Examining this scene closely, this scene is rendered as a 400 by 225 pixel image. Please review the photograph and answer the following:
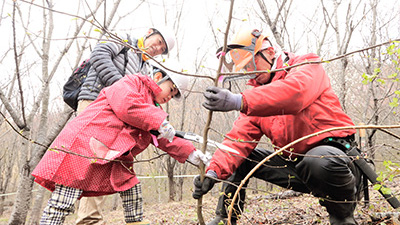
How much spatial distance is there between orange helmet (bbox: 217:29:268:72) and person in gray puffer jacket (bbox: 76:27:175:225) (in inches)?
32.5

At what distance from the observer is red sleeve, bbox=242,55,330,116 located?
6.79ft

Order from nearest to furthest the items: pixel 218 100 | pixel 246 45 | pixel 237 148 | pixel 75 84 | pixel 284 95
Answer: pixel 218 100 → pixel 284 95 → pixel 246 45 → pixel 237 148 → pixel 75 84

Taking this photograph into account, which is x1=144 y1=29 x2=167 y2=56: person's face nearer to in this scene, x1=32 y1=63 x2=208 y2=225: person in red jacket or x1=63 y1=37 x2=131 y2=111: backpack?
x1=63 y1=37 x2=131 y2=111: backpack

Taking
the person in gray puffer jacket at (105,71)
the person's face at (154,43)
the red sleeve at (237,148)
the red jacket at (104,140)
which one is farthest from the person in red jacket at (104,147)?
the person's face at (154,43)

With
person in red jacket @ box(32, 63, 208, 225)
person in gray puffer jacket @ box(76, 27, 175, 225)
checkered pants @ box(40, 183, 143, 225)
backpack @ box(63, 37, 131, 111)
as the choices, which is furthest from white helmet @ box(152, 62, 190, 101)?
checkered pants @ box(40, 183, 143, 225)

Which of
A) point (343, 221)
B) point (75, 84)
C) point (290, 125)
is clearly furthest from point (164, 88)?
point (343, 221)

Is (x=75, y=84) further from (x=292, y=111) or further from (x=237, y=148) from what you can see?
(x=292, y=111)

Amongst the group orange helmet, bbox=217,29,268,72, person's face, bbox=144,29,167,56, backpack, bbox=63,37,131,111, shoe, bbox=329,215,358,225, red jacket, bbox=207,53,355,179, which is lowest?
shoe, bbox=329,215,358,225

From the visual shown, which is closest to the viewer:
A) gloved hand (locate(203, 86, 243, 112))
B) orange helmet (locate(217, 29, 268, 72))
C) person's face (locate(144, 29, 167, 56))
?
gloved hand (locate(203, 86, 243, 112))

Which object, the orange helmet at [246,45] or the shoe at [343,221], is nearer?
the shoe at [343,221]

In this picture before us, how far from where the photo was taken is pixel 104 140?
7.58 ft

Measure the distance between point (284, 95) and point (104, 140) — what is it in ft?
4.65

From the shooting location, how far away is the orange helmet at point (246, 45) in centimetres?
240

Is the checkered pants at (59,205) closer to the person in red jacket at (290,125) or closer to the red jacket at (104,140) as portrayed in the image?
the red jacket at (104,140)
